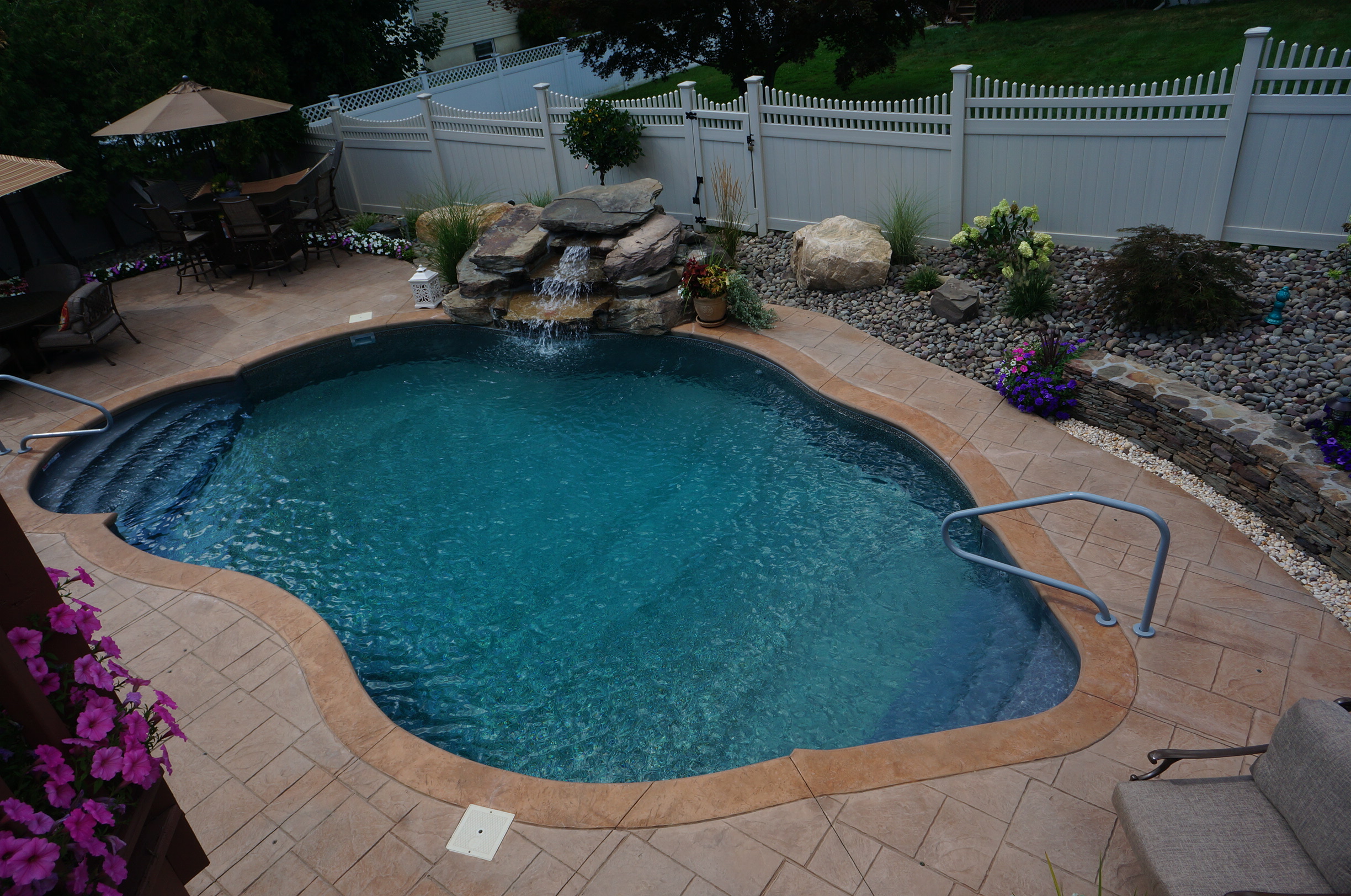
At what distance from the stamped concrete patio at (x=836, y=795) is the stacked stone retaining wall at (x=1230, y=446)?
0.86 ft

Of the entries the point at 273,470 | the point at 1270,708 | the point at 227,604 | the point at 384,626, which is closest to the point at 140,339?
the point at 273,470

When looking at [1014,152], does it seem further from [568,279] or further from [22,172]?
[22,172]

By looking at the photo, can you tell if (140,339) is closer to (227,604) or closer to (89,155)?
(89,155)

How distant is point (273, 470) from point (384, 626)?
2.66 metres

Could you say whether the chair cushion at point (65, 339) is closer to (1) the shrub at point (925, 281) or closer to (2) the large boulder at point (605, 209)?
(2) the large boulder at point (605, 209)

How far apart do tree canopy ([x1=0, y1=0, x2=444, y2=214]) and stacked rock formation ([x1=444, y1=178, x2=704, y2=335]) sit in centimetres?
530

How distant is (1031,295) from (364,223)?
29.8 feet

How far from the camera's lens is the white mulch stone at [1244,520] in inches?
179

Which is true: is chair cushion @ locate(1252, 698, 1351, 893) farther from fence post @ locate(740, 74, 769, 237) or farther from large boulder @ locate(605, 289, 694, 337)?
fence post @ locate(740, 74, 769, 237)

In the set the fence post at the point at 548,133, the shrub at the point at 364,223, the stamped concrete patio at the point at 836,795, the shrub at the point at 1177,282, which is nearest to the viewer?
the stamped concrete patio at the point at 836,795

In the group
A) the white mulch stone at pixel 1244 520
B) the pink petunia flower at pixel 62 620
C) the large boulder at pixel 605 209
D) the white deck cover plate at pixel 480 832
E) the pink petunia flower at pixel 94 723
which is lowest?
the white mulch stone at pixel 1244 520

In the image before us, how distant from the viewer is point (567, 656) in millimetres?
5000

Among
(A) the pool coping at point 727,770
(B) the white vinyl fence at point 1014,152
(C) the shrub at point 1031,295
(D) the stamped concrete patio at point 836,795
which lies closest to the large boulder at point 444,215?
(B) the white vinyl fence at point 1014,152

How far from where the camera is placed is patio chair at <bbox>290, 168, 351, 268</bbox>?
1147 centimetres
